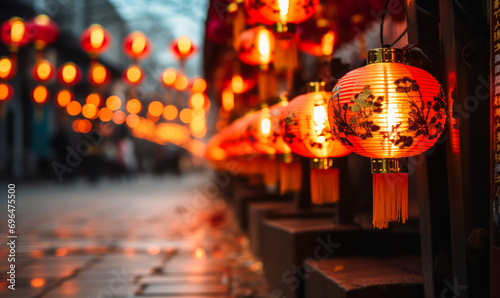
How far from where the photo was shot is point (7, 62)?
11.8 meters

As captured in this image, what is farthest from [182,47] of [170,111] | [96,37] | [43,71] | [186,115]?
[186,115]

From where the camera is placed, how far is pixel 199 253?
656cm

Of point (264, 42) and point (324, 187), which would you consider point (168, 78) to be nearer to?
point (264, 42)

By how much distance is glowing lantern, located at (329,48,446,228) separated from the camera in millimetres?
2156

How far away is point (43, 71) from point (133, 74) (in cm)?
236

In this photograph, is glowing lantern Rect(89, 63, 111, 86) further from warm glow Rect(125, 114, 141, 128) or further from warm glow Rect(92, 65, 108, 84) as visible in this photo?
warm glow Rect(125, 114, 141, 128)

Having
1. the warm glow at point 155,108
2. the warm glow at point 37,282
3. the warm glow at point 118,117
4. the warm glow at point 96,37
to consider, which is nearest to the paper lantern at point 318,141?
the warm glow at point 37,282

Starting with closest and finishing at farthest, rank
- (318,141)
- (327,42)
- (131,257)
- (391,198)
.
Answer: (391,198) → (318,141) → (327,42) → (131,257)

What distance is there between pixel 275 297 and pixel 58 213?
8972 mm

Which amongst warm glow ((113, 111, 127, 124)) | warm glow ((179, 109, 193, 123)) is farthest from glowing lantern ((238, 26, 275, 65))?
warm glow ((113, 111, 127, 124))

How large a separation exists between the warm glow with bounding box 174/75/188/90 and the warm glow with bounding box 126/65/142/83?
106 cm

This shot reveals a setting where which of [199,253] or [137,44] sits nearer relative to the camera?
[199,253]

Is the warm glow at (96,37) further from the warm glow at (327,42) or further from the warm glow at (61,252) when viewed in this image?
the warm glow at (327,42)

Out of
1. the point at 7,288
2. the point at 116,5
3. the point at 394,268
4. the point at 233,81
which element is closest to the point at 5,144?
the point at 116,5
